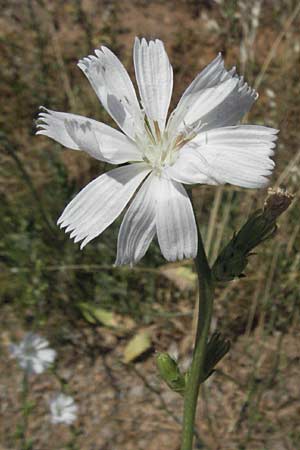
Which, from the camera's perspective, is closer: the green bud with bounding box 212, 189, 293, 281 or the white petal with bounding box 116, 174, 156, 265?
the white petal with bounding box 116, 174, 156, 265

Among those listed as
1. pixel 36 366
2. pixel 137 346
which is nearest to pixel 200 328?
pixel 36 366

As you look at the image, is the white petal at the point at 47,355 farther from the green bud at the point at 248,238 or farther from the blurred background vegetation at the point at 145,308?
the green bud at the point at 248,238

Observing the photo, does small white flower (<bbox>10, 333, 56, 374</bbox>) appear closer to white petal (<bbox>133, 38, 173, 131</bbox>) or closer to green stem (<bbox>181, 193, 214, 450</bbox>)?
green stem (<bbox>181, 193, 214, 450</bbox>)

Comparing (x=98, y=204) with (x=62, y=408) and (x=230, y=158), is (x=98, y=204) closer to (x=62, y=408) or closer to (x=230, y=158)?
(x=230, y=158)

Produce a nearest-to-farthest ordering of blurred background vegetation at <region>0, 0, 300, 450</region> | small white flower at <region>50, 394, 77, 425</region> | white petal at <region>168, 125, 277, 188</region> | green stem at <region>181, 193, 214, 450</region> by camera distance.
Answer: white petal at <region>168, 125, 277, 188</region>, green stem at <region>181, 193, 214, 450</region>, small white flower at <region>50, 394, 77, 425</region>, blurred background vegetation at <region>0, 0, 300, 450</region>

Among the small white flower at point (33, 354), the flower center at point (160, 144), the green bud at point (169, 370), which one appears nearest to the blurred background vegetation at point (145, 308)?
the small white flower at point (33, 354)

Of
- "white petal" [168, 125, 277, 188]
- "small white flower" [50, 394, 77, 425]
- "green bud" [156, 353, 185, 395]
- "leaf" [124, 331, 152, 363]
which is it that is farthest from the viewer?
"leaf" [124, 331, 152, 363]

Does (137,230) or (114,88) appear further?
(114,88)

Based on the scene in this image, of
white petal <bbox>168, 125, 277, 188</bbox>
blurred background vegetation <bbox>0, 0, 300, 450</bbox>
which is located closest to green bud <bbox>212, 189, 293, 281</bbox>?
white petal <bbox>168, 125, 277, 188</bbox>
